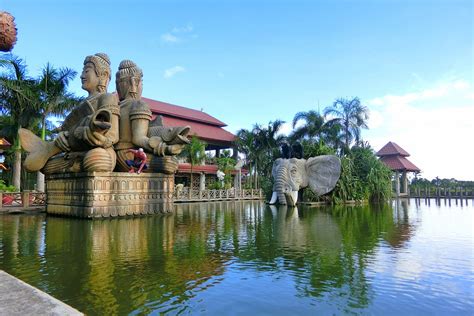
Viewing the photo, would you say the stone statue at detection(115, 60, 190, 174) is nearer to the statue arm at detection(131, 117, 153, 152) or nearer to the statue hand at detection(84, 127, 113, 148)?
the statue arm at detection(131, 117, 153, 152)

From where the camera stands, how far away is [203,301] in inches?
157

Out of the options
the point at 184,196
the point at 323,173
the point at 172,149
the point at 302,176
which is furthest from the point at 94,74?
the point at 184,196

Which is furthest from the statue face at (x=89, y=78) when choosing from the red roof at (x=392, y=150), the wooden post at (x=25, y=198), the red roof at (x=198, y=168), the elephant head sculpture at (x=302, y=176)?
the red roof at (x=392, y=150)

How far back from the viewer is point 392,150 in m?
40.8

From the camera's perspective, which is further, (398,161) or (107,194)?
(398,161)

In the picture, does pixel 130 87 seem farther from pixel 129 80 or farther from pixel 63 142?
pixel 63 142

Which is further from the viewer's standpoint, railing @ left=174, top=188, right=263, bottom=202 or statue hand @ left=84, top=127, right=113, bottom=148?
railing @ left=174, top=188, right=263, bottom=202

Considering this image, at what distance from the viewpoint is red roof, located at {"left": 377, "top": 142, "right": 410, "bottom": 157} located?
40656mm

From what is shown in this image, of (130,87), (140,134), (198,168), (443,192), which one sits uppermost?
(130,87)

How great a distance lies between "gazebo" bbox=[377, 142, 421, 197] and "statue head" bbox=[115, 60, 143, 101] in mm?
31205

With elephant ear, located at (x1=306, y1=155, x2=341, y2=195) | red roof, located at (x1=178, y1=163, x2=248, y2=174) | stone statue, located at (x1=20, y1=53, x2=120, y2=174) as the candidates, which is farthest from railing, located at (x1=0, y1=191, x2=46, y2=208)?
red roof, located at (x1=178, y1=163, x2=248, y2=174)

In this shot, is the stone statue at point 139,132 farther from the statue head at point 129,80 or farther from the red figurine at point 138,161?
the red figurine at point 138,161

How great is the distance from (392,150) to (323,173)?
2443 centimetres

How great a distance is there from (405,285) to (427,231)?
5.97 metres
